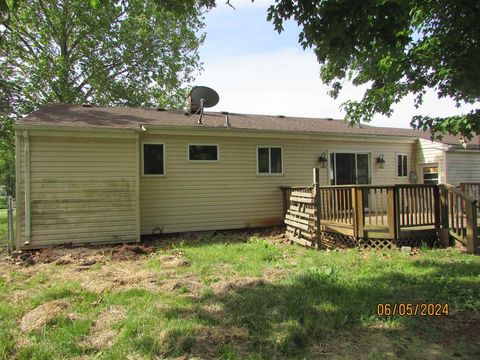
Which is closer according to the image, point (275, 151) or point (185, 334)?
point (185, 334)

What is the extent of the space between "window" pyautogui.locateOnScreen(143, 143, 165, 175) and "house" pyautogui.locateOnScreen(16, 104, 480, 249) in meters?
0.03

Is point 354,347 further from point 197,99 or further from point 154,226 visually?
point 197,99

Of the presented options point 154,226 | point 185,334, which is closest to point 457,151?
point 154,226

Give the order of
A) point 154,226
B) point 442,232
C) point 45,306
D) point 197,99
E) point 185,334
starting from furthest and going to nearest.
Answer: point 197,99
point 154,226
point 442,232
point 45,306
point 185,334

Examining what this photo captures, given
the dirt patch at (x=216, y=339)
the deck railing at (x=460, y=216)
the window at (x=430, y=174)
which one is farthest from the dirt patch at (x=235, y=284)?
the window at (x=430, y=174)

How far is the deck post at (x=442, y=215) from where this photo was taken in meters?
7.91

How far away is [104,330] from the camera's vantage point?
3.73m

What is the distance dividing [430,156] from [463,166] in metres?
1.37

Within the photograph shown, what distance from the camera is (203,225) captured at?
10.1 m

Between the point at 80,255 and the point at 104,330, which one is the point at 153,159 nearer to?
the point at 80,255

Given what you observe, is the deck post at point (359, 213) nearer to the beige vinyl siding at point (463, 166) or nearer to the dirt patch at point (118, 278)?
the dirt patch at point (118, 278)

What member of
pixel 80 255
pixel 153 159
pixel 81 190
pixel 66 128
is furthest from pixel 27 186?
pixel 153 159

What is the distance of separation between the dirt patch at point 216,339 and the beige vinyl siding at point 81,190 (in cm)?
585

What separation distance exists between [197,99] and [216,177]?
139 inches
